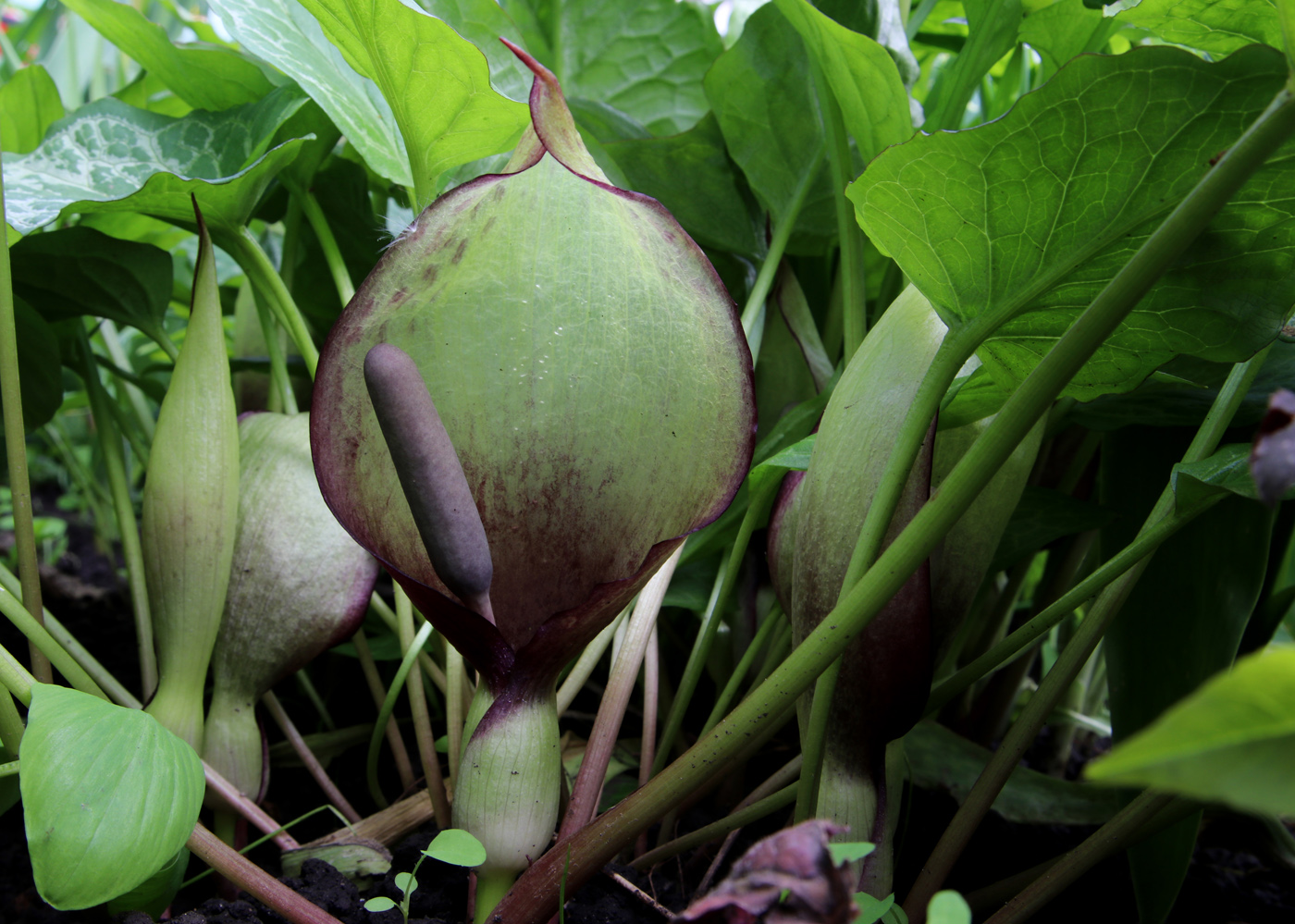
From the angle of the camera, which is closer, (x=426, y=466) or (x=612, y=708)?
(x=426, y=466)

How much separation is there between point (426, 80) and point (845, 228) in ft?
0.72

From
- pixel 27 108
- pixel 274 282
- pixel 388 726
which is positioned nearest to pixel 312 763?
pixel 388 726

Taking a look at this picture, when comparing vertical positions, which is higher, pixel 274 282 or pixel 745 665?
pixel 274 282

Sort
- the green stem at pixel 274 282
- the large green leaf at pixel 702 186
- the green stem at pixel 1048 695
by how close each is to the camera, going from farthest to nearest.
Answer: the large green leaf at pixel 702 186 → the green stem at pixel 274 282 → the green stem at pixel 1048 695

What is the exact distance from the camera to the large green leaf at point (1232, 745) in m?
0.13

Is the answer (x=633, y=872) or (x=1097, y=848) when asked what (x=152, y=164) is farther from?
(x=1097, y=848)

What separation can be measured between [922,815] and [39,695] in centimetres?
45

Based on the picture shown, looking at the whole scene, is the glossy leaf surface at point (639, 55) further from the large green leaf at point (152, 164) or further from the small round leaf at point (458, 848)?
the small round leaf at point (458, 848)

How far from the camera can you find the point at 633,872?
1.26 ft

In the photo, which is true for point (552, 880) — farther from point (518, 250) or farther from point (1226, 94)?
point (1226, 94)

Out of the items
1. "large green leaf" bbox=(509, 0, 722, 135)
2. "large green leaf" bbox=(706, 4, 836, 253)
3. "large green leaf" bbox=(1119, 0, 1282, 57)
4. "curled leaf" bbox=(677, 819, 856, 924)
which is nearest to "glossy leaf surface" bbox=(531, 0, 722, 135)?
"large green leaf" bbox=(509, 0, 722, 135)

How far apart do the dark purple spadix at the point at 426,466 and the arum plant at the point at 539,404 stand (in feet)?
0.08

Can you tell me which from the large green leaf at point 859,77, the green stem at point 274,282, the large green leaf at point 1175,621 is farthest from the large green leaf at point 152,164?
the large green leaf at point 1175,621

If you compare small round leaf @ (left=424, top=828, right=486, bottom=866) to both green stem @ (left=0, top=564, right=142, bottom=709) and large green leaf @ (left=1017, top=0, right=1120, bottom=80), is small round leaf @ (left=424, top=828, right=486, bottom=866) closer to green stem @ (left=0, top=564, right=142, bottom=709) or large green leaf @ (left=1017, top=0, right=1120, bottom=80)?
green stem @ (left=0, top=564, right=142, bottom=709)
